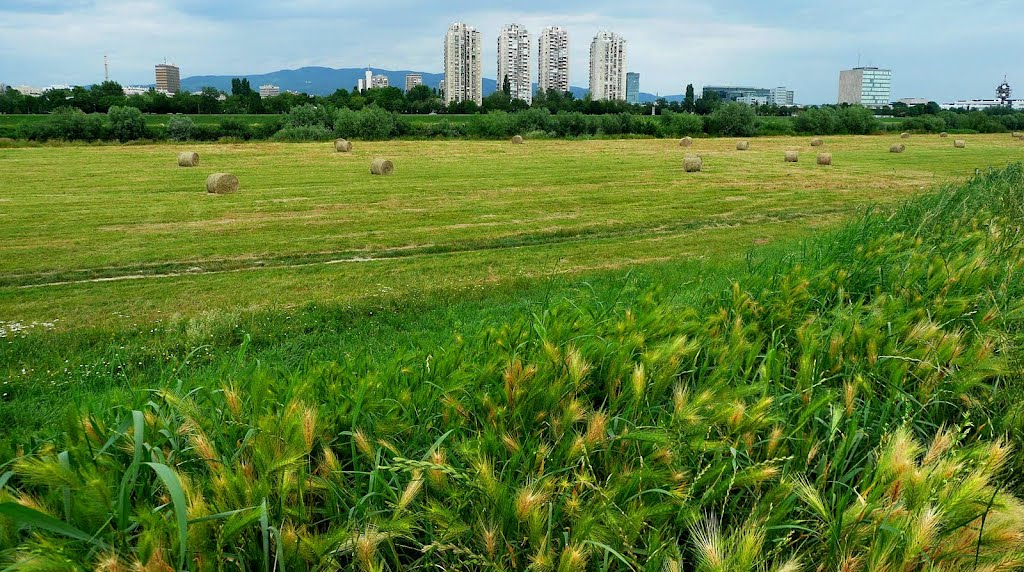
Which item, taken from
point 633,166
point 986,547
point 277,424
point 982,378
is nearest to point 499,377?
point 277,424

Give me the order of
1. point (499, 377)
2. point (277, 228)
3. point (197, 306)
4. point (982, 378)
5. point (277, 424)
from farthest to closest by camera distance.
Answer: point (277, 228), point (197, 306), point (982, 378), point (499, 377), point (277, 424)

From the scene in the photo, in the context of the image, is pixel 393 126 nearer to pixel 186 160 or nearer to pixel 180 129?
pixel 180 129

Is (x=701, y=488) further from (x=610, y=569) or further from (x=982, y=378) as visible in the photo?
(x=982, y=378)

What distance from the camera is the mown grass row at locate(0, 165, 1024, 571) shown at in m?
1.85

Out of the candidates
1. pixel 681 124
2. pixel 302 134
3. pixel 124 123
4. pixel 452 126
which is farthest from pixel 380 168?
pixel 681 124

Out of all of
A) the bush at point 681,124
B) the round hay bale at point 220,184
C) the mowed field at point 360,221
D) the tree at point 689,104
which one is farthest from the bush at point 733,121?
the round hay bale at point 220,184

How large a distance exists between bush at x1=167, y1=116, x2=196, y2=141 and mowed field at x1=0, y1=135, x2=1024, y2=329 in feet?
56.2

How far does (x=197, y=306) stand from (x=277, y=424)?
1022 centimetres

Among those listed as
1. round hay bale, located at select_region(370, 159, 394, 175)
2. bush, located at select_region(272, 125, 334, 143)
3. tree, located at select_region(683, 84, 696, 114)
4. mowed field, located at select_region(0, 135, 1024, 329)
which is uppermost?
tree, located at select_region(683, 84, 696, 114)

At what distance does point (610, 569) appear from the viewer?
6.43 feet

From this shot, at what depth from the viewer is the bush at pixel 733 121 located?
70256mm

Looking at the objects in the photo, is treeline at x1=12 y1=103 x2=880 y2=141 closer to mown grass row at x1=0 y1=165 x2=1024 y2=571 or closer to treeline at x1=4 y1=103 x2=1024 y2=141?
treeline at x1=4 y1=103 x2=1024 y2=141

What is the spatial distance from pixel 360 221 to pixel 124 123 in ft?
147

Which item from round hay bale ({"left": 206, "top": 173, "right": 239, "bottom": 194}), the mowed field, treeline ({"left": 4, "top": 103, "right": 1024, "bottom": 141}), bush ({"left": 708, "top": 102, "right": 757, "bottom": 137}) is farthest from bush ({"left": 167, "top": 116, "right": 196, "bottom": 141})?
bush ({"left": 708, "top": 102, "right": 757, "bottom": 137})
